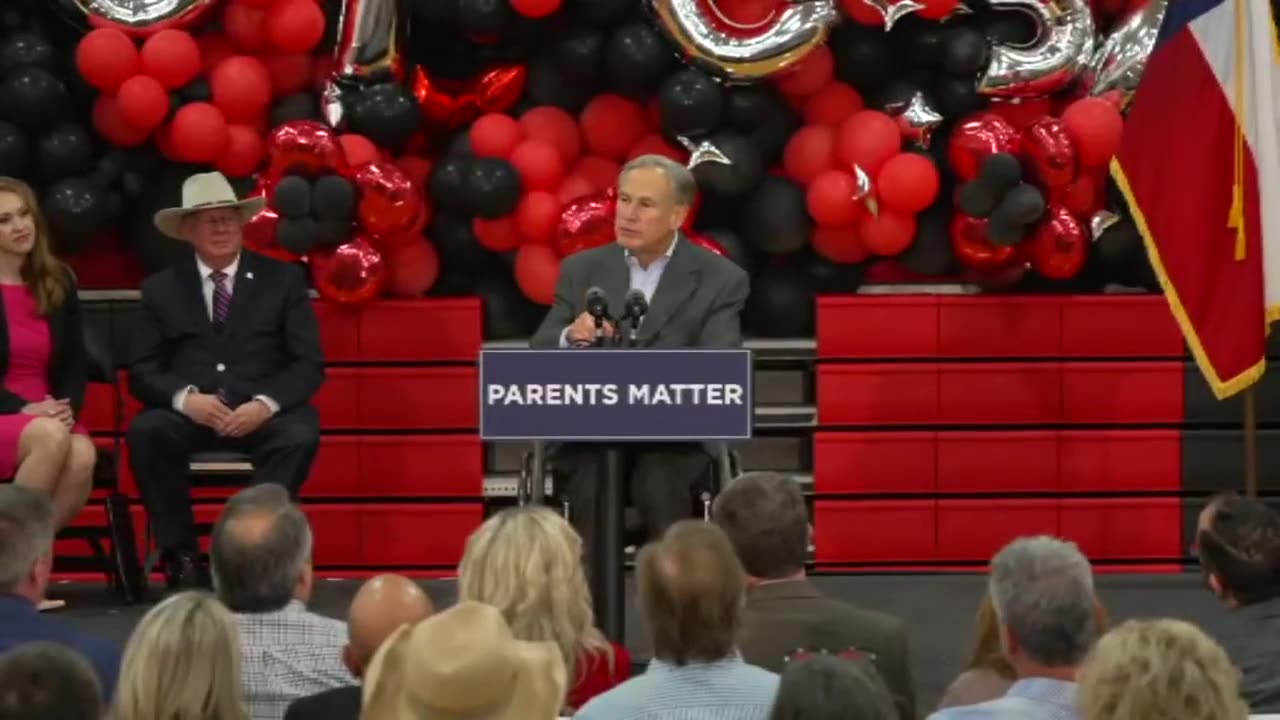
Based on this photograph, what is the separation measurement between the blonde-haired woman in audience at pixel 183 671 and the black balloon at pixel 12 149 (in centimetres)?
490

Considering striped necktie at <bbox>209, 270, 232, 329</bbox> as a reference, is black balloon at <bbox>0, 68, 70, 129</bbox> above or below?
above

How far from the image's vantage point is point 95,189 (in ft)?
25.5

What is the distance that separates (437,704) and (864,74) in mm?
5568

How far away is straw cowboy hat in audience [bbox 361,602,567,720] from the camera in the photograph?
8.96 ft

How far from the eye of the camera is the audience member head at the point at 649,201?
6391mm

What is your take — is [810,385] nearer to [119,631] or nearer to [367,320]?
[367,320]

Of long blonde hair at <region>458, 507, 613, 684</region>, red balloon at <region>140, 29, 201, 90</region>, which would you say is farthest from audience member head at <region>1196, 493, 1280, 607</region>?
red balloon at <region>140, 29, 201, 90</region>

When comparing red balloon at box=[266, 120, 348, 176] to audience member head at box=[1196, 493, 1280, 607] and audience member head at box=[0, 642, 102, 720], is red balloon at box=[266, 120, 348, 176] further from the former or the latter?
audience member head at box=[0, 642, 102, 720]

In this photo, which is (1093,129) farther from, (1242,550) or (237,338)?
(1242,550)

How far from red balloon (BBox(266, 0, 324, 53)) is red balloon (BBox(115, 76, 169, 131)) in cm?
44

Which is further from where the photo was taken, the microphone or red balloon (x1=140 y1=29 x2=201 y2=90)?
red balloon (x1=140 y1=29 x2=201 y2=90)

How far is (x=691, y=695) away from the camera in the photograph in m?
3.44

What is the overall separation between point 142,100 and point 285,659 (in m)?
4.15

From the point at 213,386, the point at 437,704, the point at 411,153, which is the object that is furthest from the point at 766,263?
the point at 437,704
